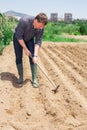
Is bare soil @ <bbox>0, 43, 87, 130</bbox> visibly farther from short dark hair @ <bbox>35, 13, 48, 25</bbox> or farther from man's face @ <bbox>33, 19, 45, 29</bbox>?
short dark hair @ <bbox>35, 13, 48, 25</bbox>

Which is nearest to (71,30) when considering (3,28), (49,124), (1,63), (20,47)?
(3,28)

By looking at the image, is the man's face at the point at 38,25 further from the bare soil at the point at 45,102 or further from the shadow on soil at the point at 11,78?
the shadow on soil at the point at 11,78

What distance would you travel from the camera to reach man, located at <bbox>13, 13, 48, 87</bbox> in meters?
7.24

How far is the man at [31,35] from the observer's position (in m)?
7.24

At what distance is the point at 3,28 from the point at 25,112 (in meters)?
10.5

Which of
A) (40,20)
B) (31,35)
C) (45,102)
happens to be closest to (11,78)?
(31,35)

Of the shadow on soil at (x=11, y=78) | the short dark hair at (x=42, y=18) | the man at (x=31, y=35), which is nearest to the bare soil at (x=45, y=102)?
the shadow on soil at (x=11, y=78)

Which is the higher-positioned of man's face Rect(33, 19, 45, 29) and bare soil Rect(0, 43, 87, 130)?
man's face Rect(33, 19, 45, 29)

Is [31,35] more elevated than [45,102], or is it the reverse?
[31,35]

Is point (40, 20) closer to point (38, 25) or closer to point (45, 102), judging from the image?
point (38, 25)

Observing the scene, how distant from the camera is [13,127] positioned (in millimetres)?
5559

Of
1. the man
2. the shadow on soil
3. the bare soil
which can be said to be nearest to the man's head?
the man

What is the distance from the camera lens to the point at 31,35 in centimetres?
791

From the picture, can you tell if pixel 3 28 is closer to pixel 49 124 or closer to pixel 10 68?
pixel 10 68
